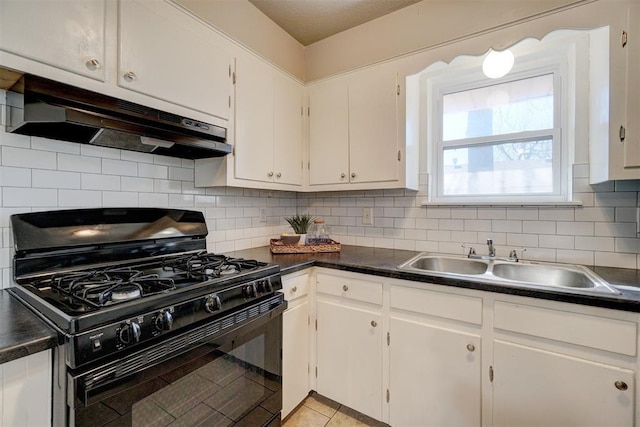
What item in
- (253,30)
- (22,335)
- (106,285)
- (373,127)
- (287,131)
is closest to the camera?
(22,335)

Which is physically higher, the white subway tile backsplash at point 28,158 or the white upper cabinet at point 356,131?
the white upper cabinet at point 356,131

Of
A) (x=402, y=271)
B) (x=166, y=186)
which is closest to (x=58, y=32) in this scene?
(x=166, y=186)

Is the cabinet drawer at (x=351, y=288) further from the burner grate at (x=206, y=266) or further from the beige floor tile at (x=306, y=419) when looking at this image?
the beige floor tile at (x=306, y=419)

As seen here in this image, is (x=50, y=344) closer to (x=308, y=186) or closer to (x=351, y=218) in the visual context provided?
(x=308, y=186)

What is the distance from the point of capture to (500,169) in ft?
6.47

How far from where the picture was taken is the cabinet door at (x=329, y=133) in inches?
84.1

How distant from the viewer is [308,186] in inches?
90.5

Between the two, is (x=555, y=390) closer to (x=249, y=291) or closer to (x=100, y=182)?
(x=249, y=291)

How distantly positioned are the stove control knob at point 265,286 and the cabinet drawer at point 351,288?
0.45 meters

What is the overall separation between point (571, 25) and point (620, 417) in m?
1.70

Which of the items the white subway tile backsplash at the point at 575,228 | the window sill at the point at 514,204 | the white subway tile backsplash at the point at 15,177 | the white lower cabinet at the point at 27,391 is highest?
the white subway tile backsplash at the point at 15,177

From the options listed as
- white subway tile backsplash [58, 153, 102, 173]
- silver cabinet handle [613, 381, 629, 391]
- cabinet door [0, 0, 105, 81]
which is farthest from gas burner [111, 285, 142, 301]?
silver cabinet handle [613, 381, 629, 391]

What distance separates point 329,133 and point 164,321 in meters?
1.64

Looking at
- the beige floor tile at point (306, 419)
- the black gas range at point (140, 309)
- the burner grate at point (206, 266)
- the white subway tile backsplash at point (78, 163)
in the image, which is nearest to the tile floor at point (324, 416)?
the beige floor tile at point (306, 419)
